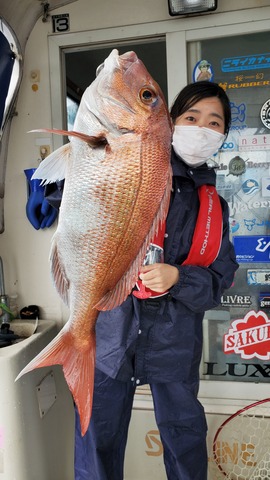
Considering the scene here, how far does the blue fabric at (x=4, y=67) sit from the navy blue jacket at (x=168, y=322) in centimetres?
146

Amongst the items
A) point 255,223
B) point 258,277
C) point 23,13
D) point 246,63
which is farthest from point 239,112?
point 23,13

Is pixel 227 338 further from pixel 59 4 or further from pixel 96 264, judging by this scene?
pixel 59 4

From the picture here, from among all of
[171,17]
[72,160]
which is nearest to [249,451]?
[72,160]

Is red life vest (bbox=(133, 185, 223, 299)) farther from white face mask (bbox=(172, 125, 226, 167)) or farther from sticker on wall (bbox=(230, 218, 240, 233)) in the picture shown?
sticker on wall (bbox=(230, 218, 240, 233))

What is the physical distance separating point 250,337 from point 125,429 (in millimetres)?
1381

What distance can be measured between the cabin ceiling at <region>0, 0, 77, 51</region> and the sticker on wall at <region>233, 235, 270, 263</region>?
7.16 feet

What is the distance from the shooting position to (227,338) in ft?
11.5

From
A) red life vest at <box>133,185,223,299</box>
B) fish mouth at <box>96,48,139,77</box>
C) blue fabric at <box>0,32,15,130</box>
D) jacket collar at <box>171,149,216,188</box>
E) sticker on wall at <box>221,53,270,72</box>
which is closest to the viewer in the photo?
fish mouth at <box>96,48,139,77</box>

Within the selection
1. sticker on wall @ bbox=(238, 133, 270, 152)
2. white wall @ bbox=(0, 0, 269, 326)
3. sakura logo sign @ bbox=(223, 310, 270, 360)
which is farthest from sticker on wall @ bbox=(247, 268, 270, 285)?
white wall @ bbox=(0, 0, 269, 326)

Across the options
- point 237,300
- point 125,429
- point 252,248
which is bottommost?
point 125,429

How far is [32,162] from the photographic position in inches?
141

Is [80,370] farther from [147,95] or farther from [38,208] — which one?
[38,208]

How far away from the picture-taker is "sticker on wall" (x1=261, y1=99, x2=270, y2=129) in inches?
130

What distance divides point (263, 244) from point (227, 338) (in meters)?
0.76
